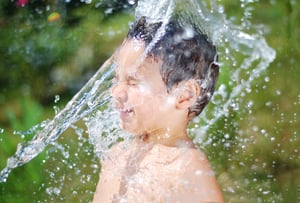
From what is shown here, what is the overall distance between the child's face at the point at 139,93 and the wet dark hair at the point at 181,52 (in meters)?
0.02

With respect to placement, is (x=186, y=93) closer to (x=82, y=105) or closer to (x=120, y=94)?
(x=120, y=94)

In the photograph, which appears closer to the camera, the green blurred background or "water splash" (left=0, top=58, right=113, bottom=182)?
"water splash" (left=0, top=58, right=113, bottom=182)

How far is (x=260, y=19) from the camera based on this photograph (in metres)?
2.50

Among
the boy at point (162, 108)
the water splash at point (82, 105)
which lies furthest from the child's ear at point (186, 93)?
the water splash at point (82, 105)

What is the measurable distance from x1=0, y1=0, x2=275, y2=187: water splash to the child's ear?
0.38 feet

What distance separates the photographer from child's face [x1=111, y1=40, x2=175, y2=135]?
1.53 meters

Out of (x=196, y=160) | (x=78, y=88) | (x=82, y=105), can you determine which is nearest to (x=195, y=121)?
(x=78, y=88)

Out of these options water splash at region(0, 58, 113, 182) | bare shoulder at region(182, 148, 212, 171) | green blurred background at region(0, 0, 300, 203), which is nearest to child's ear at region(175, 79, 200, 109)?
bare shoulder at region(182, 148, 212, 171)

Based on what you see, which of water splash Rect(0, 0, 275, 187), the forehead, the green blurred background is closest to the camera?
the forehead

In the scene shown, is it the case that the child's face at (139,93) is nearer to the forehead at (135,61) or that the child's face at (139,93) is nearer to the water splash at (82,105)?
the forehead at (135,61)

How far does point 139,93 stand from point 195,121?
0.91m

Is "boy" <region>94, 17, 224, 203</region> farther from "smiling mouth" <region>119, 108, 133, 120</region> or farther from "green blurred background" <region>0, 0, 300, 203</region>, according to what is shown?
"green blurred background" <region>0, 0, 300, 203</region>

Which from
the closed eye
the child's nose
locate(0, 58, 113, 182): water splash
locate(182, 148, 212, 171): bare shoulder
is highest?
the closed eye

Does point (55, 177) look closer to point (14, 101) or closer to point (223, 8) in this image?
point (14, 101)
